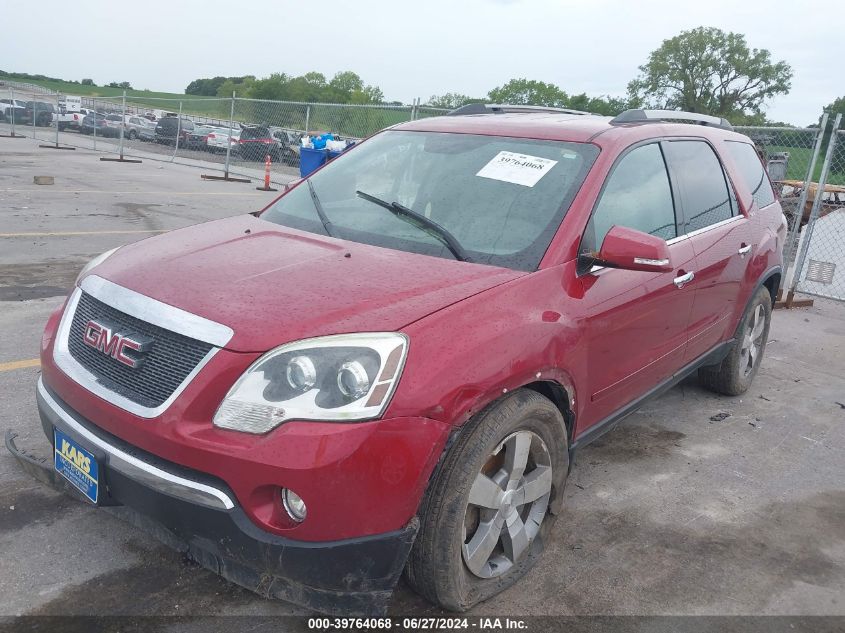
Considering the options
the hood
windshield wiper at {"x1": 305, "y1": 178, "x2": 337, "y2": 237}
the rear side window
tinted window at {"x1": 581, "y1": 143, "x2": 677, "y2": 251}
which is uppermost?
the rear side window

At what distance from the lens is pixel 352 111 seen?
16.7m

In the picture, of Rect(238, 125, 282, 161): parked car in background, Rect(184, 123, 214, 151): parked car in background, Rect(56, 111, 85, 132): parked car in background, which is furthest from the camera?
Rect(56, 111, 85, 132): parked car in background

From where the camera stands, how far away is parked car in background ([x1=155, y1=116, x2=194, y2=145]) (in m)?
27.0

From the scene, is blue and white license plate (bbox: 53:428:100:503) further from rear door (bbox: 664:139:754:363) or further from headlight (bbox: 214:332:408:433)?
rear door (bbox: 664:139:754:363)

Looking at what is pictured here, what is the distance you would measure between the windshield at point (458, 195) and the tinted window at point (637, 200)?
16 centimetres

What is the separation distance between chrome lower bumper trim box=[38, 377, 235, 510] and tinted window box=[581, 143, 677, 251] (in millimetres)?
1692

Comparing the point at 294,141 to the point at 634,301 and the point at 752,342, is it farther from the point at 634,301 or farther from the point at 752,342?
the point at 634,301

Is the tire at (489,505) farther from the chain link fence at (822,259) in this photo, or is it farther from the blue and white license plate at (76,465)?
the chain link fence at (822,259)

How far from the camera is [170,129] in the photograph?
29250 millimetres

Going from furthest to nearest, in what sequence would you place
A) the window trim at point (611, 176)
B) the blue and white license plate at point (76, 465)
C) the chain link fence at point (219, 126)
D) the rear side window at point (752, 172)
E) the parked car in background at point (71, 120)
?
the parked car in background at point (71, 120)
the chain link fence at point (219, 126)
the rear side window at point (752, 172)
the window trim at point (611, 176)
the blue and white license plate at point (76, 465)

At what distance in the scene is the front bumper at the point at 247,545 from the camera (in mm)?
2098

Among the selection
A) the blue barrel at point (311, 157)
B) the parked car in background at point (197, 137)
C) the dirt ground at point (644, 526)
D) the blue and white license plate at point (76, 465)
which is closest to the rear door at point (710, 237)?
the dirt ground at point (644, 526)

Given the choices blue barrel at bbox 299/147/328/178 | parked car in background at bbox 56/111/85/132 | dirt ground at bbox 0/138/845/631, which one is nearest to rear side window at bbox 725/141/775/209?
dirt ground at bbox 0/138/845/631

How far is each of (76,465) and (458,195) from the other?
5.96 ft
